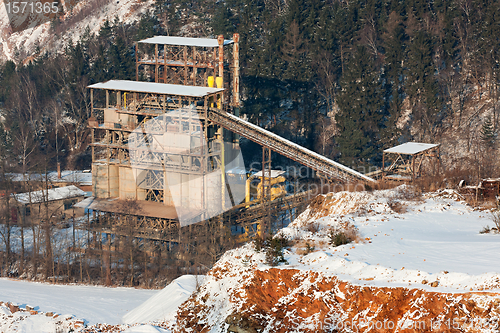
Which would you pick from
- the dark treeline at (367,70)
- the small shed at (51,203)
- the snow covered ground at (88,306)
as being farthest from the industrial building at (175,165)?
the dark treeline at (367,70)

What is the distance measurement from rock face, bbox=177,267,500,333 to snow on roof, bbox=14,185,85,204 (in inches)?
1391

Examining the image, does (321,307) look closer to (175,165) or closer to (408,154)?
(408,154)

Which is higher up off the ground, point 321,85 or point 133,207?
point 321,85

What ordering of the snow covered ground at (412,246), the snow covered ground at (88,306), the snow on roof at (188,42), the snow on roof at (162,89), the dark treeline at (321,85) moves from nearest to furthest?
1. the snow covered ground at (412,246)
2. the snow covered ground at (88,306)
3. the snow on roof at (162,89)
4. the snow on roof at (188,42)
5. the dark treeline at (321,85)

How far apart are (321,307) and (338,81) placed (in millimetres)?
53791

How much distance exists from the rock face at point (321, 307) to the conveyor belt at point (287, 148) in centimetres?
2261

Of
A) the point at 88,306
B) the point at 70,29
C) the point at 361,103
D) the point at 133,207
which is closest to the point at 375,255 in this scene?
the point at 88,306

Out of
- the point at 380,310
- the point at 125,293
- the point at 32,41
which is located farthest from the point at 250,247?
the point at 32,41

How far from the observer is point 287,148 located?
42.7 m

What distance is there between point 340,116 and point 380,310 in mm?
42633

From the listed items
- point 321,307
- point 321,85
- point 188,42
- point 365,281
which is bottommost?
point 321,307

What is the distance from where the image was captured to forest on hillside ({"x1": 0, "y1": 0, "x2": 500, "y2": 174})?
183ft

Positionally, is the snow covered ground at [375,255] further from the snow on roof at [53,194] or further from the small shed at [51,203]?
the snow on roof at [53,194]

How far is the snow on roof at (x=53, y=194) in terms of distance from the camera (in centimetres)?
5038
